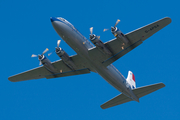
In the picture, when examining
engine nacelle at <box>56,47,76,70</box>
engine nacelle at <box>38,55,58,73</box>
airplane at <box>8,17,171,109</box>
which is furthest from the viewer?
engine nacelle at <box>38,55,58,73</box>

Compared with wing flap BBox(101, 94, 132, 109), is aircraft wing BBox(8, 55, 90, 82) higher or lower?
higher

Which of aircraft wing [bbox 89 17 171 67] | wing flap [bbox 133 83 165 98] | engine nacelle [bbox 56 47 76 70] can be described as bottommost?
wing flap [bbox 133 83 165 98]

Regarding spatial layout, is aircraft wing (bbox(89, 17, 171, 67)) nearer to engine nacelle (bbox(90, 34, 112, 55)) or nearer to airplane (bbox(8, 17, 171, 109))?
airplane (bbox(8, 17, 171, 109))

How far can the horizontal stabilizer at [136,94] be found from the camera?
37.3 m

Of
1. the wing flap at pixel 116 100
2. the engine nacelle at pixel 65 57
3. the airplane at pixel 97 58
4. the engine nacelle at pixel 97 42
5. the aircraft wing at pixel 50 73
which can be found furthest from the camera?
the wing flap at pixel 116 100

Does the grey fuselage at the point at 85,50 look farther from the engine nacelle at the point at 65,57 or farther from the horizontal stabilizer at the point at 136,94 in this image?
the engine nacelle at the point at 65,57

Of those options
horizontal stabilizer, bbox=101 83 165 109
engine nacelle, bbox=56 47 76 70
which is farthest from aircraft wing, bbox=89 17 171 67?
horizontal stabilizer, bbox=101 83 165 109

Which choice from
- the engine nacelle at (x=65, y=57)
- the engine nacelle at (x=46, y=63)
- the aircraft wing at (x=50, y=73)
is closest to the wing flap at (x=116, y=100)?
the aircraft wing at (x=50, y=73)

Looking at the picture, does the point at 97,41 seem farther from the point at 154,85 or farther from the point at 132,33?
the point at 154,85

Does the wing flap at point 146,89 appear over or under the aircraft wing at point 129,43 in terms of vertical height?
under

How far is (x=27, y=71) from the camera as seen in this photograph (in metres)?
39.6

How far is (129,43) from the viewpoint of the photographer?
33.8 metres

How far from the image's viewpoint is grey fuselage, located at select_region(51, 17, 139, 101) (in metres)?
32.6

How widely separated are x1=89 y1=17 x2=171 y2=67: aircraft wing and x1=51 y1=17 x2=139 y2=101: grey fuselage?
3.09ft
